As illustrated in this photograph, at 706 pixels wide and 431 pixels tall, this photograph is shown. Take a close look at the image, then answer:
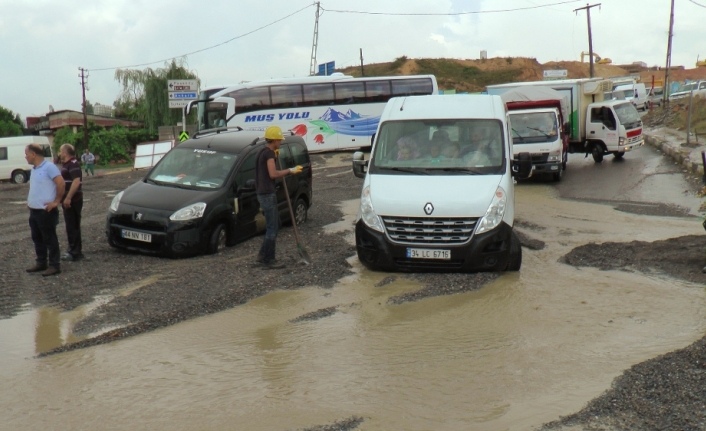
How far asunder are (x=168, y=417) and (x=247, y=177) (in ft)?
21.7

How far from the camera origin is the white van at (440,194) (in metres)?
8.55

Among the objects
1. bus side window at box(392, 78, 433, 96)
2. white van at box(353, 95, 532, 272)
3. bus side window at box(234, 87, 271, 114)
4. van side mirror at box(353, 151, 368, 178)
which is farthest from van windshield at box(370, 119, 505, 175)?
bus side window at box(392, 78, 433, 96)

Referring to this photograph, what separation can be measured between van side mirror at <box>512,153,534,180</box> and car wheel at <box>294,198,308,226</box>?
4511 millimetres

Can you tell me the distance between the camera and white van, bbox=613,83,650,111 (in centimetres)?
5040

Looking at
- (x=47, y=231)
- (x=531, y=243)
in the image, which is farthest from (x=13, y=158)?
(x=531, y=243)

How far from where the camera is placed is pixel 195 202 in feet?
33.7

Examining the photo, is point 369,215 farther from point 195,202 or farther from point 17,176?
point 17,176

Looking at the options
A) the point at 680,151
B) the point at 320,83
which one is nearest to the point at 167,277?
the point at 680,151

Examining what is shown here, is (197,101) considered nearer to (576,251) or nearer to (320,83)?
(320,83)

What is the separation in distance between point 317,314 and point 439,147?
3.14m

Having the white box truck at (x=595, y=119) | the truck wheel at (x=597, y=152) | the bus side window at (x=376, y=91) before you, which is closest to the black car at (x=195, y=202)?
the white box truck at (x=595, y=119)

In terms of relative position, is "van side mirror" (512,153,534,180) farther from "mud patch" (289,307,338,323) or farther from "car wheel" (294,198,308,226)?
"car wheel" (294,198,308,226)

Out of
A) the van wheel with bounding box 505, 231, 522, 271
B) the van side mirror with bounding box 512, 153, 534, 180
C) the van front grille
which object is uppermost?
the van side mirror with bounding box 512, 153, 534, 180

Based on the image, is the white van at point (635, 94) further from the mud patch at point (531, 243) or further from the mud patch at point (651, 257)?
the mud patch at point (651, 257)
